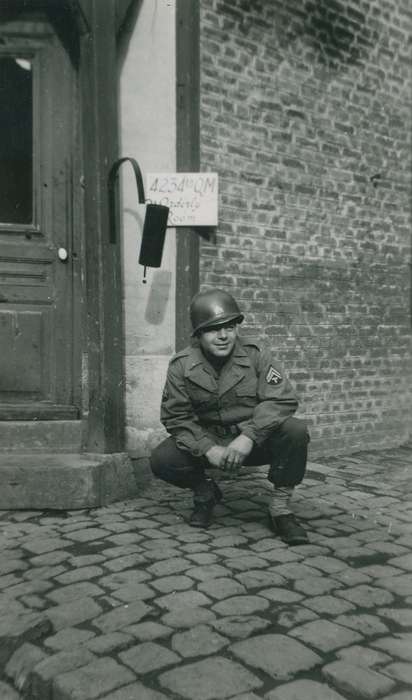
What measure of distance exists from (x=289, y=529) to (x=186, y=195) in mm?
2610

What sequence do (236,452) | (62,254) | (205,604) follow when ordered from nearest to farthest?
(205,604) < (236,452) < (62,254)

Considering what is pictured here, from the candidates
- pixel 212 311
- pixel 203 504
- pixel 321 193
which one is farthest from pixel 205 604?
pixel 321 193

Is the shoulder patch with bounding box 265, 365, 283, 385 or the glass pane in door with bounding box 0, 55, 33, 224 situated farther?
the glass pane in door with bounding box 0, 55, 33, 224

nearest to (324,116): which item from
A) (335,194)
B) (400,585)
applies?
(335,194)

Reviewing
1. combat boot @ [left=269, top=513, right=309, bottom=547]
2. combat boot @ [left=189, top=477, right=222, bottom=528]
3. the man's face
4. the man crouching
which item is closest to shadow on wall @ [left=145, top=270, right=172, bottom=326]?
the man crouching

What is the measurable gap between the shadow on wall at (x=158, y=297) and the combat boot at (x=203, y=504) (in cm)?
156

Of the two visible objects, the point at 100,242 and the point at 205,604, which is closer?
the point at 205,604

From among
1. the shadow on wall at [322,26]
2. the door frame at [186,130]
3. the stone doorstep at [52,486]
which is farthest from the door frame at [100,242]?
the shadow on wall at [322,26]

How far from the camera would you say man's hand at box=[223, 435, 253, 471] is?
12.7 ft

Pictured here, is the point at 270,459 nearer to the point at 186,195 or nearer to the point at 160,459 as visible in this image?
the point at 160,459

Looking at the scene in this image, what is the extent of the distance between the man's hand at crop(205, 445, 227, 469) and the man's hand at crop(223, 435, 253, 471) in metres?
0.02

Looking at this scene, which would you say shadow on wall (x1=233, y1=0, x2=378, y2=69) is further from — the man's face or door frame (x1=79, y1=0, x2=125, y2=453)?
the man's face

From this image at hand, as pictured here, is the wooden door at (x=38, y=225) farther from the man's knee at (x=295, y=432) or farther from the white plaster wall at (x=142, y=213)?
the man's knee at (x=295, y=432)

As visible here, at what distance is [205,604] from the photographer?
312 centimetres
